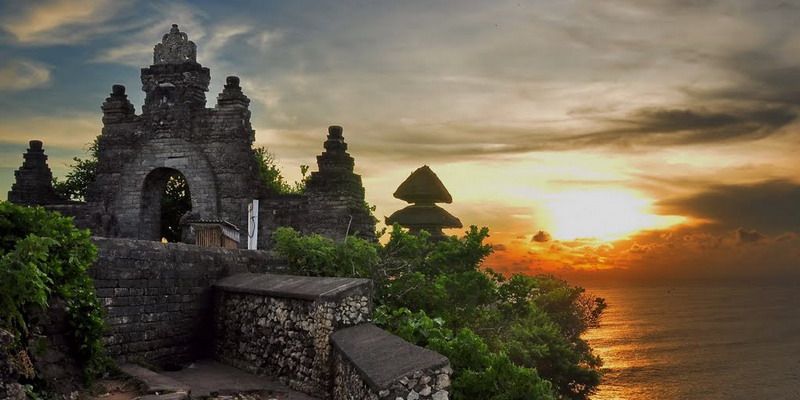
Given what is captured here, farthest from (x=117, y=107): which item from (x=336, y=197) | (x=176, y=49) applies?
(x=336, y=197)

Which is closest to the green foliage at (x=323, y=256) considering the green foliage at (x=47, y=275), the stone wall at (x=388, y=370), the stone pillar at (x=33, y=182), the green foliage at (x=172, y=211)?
the green foliage at (x=47, y=275)

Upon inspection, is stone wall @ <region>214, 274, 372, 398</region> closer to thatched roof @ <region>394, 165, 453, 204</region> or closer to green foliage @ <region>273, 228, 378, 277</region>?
green foliage @ <region>273, 228, 378, 277</region>

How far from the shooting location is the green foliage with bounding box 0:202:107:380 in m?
7.78

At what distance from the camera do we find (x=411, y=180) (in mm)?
19875

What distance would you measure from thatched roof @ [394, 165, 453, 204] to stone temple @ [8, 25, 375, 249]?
1.78 m

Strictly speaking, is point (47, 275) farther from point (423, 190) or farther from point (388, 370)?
point (423, 190)

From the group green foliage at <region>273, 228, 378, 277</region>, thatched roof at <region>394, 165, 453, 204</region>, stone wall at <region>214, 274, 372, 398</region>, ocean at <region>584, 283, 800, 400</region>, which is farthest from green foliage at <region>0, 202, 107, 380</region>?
ocean at <region>584, 283, 800, 400</region>

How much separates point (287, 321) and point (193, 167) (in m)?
12.8

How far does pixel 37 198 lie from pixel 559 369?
1694 cm

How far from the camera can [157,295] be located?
11961mm

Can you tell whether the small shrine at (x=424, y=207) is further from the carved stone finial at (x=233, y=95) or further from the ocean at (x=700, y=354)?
the ocean at (x=700, y=354)

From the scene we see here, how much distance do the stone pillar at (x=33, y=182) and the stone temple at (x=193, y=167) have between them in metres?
0.33

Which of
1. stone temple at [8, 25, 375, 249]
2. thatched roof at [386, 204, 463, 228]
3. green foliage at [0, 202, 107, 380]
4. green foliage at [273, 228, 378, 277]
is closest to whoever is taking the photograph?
green foliage at [0, 202, 107, 380]

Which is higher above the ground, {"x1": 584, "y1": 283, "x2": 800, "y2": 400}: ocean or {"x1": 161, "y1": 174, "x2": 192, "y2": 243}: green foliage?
{"x1": 161, "y1": 174, "x2": 192, "y2": 243}: green foliage
